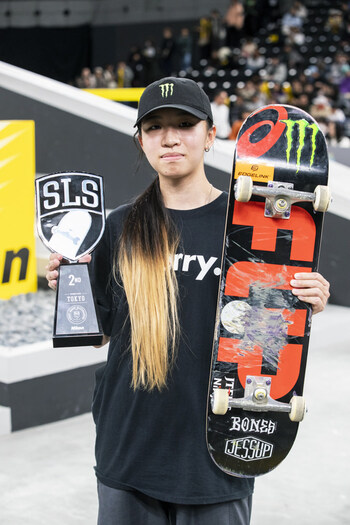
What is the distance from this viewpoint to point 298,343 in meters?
1.69

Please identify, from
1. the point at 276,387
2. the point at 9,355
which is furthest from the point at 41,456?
the point at 276,387

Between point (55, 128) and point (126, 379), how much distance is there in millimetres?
4816

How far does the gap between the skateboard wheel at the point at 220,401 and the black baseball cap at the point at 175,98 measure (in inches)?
21.6

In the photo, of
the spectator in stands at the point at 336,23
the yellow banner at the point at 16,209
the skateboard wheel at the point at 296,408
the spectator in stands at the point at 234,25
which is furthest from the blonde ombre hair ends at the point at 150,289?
the spectator in stands at the point at 234,25

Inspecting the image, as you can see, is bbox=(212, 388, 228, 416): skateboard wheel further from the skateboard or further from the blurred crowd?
the blurred crowd

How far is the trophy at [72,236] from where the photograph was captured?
1.60 m

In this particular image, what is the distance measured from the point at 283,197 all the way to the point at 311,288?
212mm

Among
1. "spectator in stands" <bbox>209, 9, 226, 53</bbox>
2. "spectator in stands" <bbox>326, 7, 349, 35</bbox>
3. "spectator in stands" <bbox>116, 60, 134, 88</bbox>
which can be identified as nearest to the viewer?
"spectator in stands" <bbox>326, 7, 349, 35</bbox>

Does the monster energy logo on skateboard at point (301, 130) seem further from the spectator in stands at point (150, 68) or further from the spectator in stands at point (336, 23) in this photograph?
the spectator in stands at point (336, 23)

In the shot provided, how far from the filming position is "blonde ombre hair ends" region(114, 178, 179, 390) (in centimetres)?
149

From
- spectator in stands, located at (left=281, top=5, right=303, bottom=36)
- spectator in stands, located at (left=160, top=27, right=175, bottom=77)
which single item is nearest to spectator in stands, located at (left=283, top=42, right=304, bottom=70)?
spectator in stands, located at (left=281, top=5, right=303, bottom=36)

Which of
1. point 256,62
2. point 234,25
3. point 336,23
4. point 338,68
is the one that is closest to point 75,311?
point 338,68

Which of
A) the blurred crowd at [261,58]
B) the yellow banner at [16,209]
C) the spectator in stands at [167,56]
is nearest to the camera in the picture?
the yellow banner at [16,209]

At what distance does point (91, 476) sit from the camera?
10.4 feet
